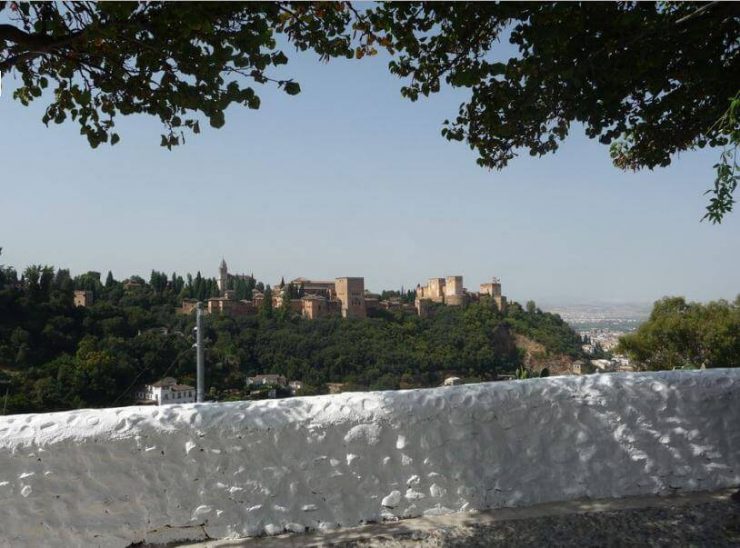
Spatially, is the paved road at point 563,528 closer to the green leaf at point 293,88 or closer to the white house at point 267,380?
the green leaf at point 293,88

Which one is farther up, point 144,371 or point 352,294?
point 352,294

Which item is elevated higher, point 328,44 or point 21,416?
point 328,44

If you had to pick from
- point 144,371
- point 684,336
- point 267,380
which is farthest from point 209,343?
point 684,336

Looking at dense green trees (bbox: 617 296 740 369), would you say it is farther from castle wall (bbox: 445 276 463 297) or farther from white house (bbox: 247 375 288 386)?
castle wall (bbox: 445 276 463 297)

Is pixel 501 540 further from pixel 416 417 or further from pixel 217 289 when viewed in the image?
pixel 217 289

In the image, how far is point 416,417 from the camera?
12.4 ft

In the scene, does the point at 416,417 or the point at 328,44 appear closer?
the point at 416,417

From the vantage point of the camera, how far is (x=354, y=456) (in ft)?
12.2

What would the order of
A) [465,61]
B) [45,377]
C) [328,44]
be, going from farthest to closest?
[45,377] → [465,61] → [328,44]

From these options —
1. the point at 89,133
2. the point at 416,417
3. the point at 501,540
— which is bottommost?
the point at 501,540

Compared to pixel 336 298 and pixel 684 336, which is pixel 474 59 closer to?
pixel 684 336

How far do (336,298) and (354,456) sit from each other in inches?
1449

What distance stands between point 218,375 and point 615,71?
1451cm

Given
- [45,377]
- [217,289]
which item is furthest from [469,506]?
[217,289]
